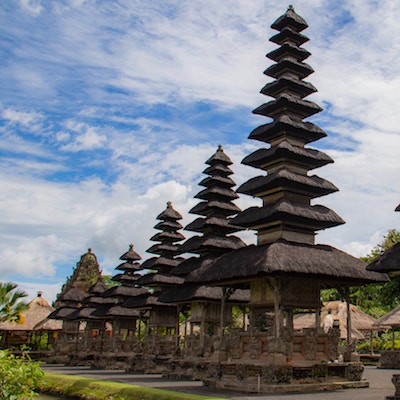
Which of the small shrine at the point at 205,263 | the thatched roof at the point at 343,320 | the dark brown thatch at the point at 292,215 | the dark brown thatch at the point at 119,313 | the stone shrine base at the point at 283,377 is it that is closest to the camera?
the stone shrine base at the point at 283,377

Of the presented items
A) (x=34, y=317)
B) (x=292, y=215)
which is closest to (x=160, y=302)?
(x=292, y=215)

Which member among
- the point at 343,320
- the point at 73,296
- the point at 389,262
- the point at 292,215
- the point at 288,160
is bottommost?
the point at 343,320

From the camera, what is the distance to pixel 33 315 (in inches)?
2040

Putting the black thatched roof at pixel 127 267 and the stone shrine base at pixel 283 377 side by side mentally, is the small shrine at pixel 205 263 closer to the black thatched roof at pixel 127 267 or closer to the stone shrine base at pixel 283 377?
the stone shrine base at pixel 283 377

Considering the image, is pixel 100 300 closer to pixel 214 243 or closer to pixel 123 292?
pixel 123 292

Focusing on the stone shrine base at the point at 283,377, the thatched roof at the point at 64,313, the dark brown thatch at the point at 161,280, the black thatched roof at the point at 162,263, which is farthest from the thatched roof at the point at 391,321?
the thatched roof at the point at 64,313

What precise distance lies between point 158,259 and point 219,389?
15.3 m

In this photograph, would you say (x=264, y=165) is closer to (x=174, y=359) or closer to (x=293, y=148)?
(x=293, y=148)

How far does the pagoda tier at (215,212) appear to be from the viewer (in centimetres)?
2762

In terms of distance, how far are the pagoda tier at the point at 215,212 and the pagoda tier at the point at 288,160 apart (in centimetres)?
529

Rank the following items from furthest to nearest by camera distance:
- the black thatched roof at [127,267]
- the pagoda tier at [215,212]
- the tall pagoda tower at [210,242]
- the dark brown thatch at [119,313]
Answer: the black thatched roof at [127,267]
the dark brown thatch at [119,313]
the pagoda tier at [215,212]
the tall pagoda tower at [210,242]

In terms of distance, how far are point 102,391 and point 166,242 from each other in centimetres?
1775

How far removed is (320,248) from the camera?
2081 centimetres

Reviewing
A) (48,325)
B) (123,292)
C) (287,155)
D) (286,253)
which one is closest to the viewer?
(286,253)
